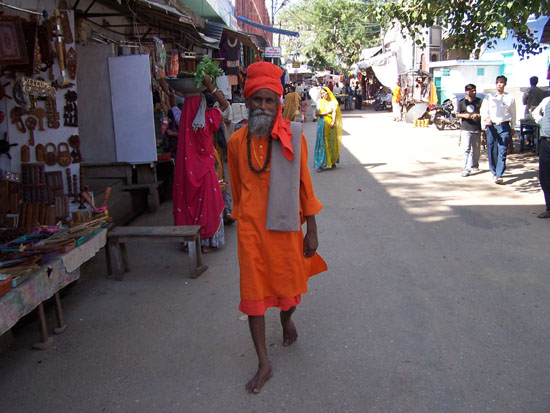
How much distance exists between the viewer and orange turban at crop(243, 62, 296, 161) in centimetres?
299

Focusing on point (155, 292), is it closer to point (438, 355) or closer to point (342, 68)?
point (438, 355)

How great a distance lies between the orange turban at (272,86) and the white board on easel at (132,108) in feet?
14.3

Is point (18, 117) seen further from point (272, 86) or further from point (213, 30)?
point (213, 30)

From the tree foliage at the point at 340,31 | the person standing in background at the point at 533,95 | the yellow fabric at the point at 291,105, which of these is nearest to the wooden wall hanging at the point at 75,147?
the yellow fabric at the point at 291,105

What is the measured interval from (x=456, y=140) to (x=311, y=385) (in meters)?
14.0

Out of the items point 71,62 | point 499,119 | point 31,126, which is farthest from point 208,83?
point 499,119

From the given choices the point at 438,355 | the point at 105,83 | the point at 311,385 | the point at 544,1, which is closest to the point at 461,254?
the point at 438,355

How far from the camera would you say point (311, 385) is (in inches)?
121

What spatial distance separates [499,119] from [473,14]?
83.5 inches

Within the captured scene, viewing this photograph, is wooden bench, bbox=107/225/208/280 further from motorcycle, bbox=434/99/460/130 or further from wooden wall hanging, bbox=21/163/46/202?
→ motorcycle, bbox=434/99/460/130

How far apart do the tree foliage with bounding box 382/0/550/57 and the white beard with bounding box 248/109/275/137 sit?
17.3ft

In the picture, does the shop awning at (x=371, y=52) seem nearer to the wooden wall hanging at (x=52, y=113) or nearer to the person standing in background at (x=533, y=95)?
the person standing in background at (x=533, y=95)

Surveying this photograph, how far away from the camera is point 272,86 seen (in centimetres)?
304

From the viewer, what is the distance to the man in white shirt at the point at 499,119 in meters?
8.80
